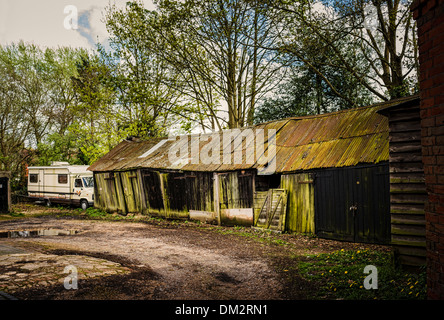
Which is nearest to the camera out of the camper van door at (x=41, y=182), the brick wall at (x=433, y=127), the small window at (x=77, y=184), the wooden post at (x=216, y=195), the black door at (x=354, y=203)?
the brick wall at (x=433, y=127)

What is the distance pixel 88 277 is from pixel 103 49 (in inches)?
933

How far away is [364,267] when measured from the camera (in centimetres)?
670

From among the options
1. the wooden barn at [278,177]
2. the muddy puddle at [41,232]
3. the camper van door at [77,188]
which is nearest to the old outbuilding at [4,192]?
the camper van door at [77,188]

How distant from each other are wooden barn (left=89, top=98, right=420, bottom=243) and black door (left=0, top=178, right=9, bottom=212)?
230 inches

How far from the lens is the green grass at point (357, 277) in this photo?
508cm

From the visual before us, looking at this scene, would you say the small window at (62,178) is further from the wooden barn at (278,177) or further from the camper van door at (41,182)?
the wooden barn at (278,177)

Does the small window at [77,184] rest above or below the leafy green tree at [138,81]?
below

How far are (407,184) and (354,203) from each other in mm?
3756

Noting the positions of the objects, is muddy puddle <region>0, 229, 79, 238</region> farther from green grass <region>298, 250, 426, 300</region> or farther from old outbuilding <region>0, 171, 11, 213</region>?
green grass <region>298, 250, 426, 300</region>

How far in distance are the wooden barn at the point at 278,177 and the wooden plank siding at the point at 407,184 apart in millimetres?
2868

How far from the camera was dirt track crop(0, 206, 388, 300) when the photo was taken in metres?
5.32

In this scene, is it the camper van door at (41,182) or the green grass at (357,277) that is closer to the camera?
the green grass at (357,277)
